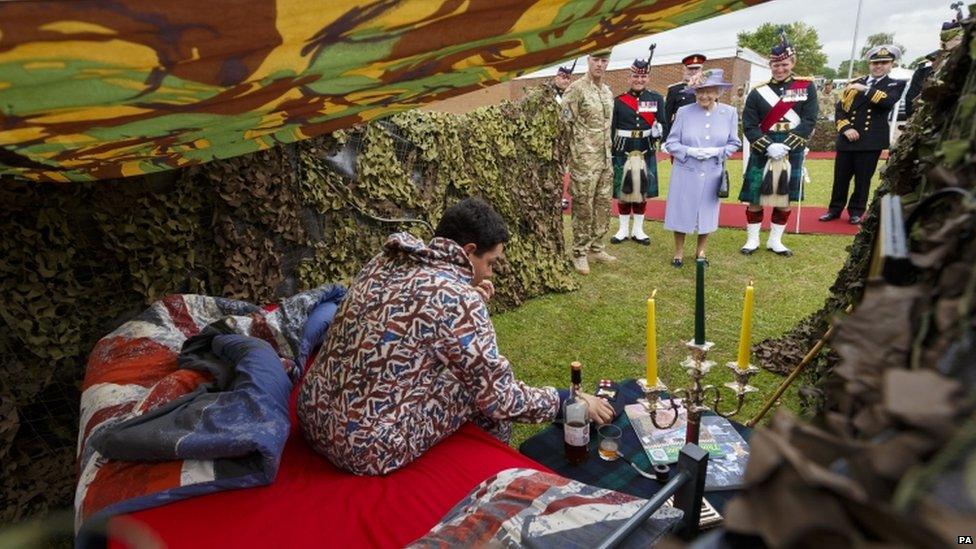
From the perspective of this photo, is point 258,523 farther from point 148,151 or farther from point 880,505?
point 880,505

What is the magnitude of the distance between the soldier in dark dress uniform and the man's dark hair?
503 cm

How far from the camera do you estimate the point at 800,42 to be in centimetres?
4709

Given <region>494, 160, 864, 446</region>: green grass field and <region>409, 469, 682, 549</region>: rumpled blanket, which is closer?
<region>409, 469, 682, 549</region>: rumpled blanket

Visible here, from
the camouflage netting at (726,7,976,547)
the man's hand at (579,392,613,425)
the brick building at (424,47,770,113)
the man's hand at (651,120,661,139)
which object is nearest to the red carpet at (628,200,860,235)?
the man's hand at (651,120,661,139)

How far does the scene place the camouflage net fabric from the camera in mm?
1086

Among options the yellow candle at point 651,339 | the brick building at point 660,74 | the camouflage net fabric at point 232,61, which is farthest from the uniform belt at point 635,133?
the brick building at point 660,74

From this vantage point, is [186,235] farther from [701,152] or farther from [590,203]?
[701,152]

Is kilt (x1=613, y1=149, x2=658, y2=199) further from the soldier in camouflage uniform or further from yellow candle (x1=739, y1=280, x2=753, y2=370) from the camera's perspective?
yellow candle (x1=739, y1=280, x2=753, y2=370)

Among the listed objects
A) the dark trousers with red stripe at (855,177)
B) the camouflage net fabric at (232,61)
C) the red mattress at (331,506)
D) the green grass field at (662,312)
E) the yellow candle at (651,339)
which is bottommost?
the green grass field at (662,312)

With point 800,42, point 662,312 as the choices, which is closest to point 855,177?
point 662,312

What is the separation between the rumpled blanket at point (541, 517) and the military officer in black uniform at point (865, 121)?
7.26 meters

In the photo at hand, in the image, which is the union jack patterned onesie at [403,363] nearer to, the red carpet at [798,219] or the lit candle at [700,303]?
the lit candle at [700,303]

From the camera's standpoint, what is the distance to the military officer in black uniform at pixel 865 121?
6727 mm

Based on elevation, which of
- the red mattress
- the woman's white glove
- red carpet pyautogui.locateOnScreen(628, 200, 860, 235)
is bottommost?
red carpet pyautogui.locateOnScreen(628, 200, 860, 235)
